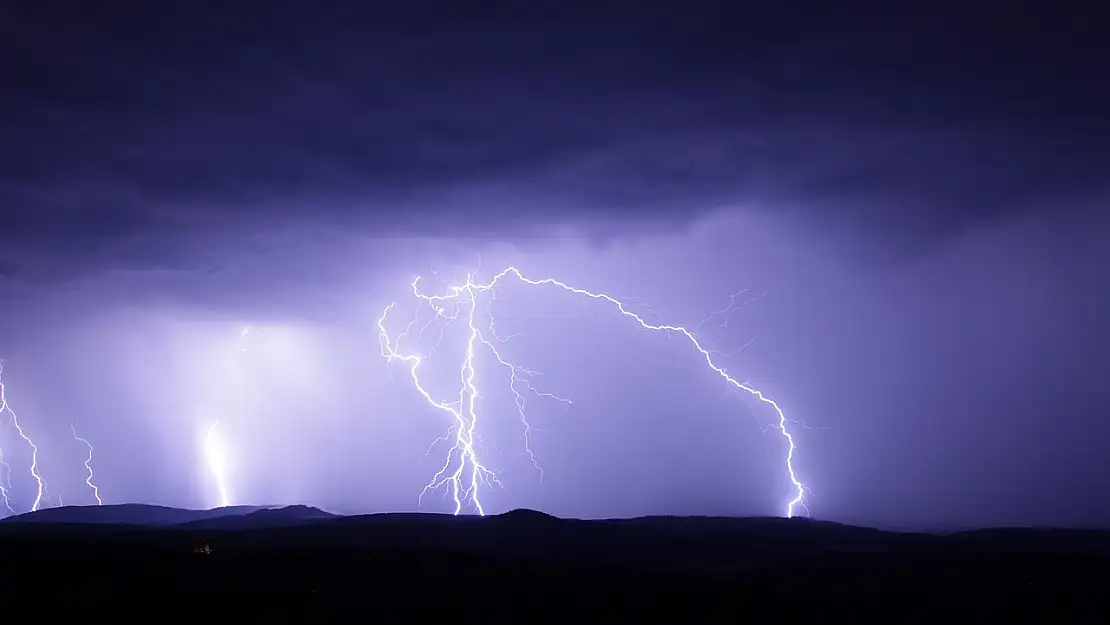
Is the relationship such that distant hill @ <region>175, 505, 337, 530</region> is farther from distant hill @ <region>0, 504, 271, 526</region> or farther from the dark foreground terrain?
the dark foreground terrain

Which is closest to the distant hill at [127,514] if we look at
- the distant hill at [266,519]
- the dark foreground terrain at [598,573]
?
the distant hill at [266,519]

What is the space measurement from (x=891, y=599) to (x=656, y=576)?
14.9 ft

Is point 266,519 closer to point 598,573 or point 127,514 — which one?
point 127,514

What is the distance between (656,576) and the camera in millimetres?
18094

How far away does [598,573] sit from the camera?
18281 millimetres

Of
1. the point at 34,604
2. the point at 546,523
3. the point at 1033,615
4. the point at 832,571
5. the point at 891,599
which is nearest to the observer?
the point at 34,604

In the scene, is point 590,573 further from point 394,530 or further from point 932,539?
point 932,539

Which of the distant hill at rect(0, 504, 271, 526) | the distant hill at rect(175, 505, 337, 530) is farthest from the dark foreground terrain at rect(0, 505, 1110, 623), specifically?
the distant hill at rect(0, 504, 271, 526)

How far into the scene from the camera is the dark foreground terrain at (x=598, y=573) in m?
14.9

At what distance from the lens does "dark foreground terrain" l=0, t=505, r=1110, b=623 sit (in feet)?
49.0

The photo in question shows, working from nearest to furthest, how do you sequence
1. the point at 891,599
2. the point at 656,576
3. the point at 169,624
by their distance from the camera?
the point at 169,624
the point at 891,599
the point at 656,576

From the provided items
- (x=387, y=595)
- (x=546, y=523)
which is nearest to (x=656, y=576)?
(x=387, y=595)

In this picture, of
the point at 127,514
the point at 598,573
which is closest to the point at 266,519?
the point at 127,514

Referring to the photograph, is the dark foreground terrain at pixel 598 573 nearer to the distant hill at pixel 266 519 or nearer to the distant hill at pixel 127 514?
the distant hill at pixel 266 519
